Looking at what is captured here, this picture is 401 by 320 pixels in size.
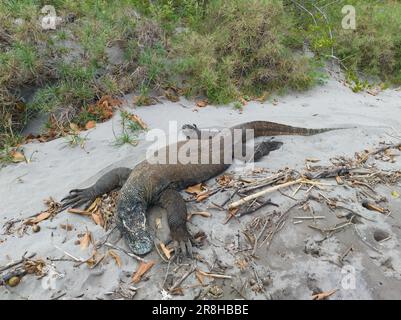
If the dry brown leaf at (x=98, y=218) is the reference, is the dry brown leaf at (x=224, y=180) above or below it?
above

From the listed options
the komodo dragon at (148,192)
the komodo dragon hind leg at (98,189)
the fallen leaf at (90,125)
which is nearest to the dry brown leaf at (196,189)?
the komodo dragon at (148,192)

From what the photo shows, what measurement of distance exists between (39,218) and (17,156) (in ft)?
4.54

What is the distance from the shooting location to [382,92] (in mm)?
6691

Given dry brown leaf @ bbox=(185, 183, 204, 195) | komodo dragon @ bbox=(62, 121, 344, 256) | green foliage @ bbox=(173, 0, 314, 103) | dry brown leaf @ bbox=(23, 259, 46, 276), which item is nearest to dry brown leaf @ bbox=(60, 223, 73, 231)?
komodo dragon @ bbox=(62, 121, 344, 256)

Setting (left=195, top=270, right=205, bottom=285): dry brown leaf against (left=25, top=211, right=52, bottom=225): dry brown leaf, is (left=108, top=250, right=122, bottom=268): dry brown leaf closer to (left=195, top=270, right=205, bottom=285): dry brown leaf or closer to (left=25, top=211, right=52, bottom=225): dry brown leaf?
(left=195, top=270, right=205, bottom=285): dry brown leaf

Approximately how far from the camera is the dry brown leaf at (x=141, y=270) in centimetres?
277

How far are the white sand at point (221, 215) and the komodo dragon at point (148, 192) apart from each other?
123mm

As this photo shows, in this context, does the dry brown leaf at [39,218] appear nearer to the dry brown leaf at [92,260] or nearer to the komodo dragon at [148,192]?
the komodo dragon at [148,192]

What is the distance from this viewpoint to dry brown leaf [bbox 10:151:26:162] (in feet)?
14.8

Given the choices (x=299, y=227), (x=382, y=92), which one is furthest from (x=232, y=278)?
(x=382, y=92)

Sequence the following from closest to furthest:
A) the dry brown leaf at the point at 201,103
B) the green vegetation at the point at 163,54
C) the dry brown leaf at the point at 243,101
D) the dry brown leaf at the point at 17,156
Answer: the dry brown leaf at the point at 17,156 < the green vegetation at the point at 163,54 < the dry brown leaf at the point at 201,103 < the dry brown leaf at the point at 243,101

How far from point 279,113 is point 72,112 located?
2782 mm

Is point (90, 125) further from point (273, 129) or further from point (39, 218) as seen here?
point (273, 129)

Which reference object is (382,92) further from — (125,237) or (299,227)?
(125,237)
